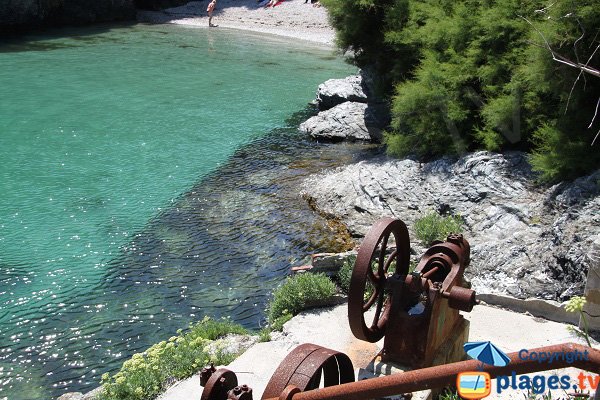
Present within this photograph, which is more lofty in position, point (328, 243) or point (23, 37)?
point (23, 37)

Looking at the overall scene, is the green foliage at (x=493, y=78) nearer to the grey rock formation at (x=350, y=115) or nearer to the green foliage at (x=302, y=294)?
the grey rock formation at (x=350, y=115)

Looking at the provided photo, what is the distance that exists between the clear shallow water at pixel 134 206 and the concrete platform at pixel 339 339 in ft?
5.32

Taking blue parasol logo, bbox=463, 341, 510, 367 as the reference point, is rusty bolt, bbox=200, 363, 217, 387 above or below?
below

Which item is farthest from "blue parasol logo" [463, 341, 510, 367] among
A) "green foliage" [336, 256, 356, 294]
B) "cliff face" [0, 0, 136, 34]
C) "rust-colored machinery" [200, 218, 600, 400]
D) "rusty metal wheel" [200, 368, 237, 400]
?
"cliff face" [0, 0, 136, 34]

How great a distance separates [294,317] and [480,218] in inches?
175

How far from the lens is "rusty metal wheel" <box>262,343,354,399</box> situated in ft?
14.7

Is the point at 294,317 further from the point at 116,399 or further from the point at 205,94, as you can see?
the point at 205,94

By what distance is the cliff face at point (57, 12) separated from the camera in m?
34.4

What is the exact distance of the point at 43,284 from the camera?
34.6 feet

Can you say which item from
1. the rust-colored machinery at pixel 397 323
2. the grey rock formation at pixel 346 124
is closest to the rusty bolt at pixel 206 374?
the rust-colored machinery at pixel 397 323

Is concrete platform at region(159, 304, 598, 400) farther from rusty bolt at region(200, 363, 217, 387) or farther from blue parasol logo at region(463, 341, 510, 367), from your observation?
blue parasol logo at region(463, 341, 510, 367)

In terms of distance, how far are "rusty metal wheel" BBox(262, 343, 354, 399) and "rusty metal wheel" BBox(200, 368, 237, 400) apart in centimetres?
28

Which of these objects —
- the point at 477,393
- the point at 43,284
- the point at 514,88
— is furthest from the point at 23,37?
the point at 477,393

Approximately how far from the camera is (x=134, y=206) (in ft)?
44.7
